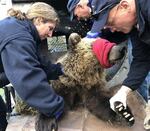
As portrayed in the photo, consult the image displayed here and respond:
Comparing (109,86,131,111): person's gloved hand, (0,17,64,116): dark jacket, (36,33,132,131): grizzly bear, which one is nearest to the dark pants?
(36,33,132,131): grizzly bear

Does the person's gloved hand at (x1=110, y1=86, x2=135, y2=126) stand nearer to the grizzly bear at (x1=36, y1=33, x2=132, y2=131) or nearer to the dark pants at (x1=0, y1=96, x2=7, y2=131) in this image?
the grizzly bear at (x1=36, y1=33, x2=132, y2=131)

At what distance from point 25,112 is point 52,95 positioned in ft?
1.18

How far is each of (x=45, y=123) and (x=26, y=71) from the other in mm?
315

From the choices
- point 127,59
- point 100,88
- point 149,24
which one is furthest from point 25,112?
point 149,24

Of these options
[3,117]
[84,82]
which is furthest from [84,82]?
[3,117]

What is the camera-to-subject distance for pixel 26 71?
2.18 metres

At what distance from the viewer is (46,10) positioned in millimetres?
2457

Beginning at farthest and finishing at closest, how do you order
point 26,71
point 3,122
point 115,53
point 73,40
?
point 3,122 → point 73,40 → point 115,53 → point 26,71

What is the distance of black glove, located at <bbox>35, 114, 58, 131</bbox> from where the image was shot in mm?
2246

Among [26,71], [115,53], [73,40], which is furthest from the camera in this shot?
[73,40]

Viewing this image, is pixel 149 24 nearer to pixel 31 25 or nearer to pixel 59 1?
pixel 31 25

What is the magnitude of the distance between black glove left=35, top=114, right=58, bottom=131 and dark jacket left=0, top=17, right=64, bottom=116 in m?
0.04

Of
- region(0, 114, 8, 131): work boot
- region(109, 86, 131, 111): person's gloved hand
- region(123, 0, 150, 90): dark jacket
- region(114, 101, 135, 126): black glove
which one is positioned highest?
region(123, 0, 150, 90): dark jacket

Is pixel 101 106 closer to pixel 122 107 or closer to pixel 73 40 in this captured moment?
pixel 122 107
